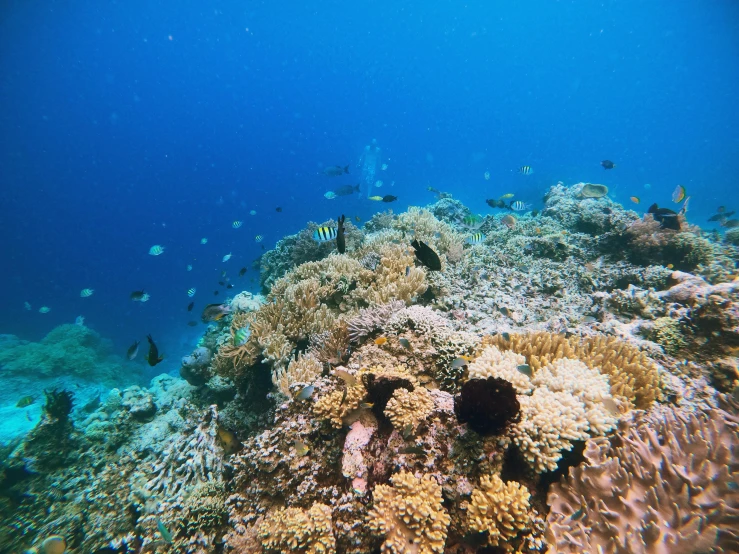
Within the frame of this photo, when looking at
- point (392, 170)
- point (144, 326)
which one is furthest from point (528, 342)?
point (392, 170)

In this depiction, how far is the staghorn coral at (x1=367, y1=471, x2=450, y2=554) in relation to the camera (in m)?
2.33

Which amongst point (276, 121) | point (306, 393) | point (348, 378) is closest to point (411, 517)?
point (348, 378)

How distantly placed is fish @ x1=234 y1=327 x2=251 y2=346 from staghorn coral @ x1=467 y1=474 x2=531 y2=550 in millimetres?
4131

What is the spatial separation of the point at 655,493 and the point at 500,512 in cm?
111

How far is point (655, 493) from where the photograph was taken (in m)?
2.19

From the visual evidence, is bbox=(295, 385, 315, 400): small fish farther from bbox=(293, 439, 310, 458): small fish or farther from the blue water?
the blue water

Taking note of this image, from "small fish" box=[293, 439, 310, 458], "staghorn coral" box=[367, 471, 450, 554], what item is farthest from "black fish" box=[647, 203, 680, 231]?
"small fish" box=[293, 439, 310, 458]

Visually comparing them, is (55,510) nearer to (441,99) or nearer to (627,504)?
(627,504)

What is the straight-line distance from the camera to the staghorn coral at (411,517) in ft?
7.66

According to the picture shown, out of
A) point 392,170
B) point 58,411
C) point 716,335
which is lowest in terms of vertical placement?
point 716,335

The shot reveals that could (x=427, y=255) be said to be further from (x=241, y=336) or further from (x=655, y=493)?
(x=241, y=336)

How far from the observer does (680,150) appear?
363 ft

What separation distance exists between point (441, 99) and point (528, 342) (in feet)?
567

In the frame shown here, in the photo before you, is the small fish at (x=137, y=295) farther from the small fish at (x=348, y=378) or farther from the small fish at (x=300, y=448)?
the small fish at (x=348, y=378)
